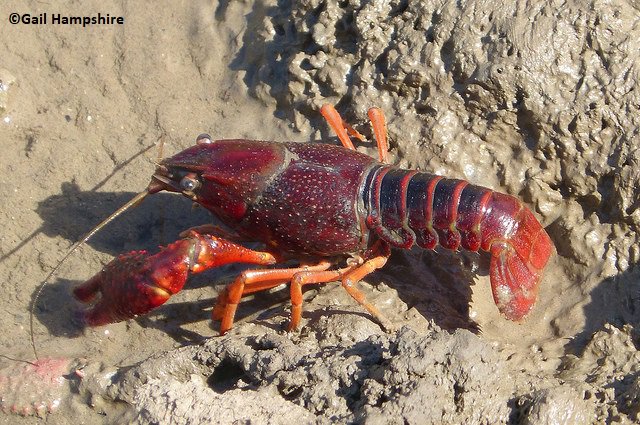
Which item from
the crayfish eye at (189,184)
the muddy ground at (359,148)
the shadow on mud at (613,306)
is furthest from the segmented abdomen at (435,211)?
the crayfish eye at (189,184)

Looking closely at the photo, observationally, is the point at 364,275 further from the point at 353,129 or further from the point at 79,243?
the point at 79,243

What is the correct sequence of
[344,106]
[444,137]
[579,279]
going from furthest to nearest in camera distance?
[344,106] → [444,137] → [579,279]

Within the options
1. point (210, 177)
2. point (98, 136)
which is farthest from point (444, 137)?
point (98, 136)

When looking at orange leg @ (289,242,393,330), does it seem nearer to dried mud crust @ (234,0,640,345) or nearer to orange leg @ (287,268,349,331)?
orange leg @ (287,268,349,331)

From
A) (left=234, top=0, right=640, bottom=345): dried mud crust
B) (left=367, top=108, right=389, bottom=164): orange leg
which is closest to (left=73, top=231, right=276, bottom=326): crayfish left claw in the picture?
(left=367, top=108, right=389, bottom=164): orange leg

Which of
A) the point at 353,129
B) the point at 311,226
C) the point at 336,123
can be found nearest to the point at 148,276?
the point at 311,226

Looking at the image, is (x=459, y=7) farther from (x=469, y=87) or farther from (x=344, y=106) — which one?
(x=344, y=106)

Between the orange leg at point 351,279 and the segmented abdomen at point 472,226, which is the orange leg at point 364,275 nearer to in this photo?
the orange leg at point 351,279

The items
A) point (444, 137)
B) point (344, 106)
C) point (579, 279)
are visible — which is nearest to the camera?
point (579, 279)
